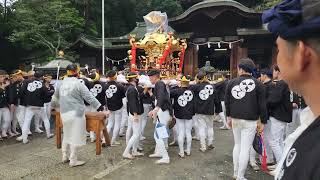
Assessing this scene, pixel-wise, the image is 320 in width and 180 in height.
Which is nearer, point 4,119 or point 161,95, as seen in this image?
point 161,95

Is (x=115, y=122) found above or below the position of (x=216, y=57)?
below

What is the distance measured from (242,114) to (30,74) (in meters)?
6.33

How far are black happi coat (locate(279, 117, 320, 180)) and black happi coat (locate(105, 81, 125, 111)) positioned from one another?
22.9 ft

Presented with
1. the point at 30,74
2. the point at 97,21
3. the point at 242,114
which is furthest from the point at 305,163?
the point at 97,21

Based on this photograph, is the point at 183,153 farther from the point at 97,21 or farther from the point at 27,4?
the point at 97,21

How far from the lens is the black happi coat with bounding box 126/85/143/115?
A: 679 centimetres

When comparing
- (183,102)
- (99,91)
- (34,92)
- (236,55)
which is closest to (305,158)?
(183,102)

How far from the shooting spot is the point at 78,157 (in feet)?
22.8

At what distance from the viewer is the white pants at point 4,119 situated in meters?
9.01

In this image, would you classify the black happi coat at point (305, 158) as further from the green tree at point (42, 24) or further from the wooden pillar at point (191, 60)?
the green tree at point (42, 24)

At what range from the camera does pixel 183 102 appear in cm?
709

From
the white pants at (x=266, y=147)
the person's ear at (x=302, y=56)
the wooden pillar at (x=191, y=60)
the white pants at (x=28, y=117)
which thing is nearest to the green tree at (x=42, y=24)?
the wooden pillar at (x=191, y=60)

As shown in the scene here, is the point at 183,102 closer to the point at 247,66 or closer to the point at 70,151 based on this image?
the point at 247,66

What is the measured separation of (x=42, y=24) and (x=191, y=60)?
9.47 metres
